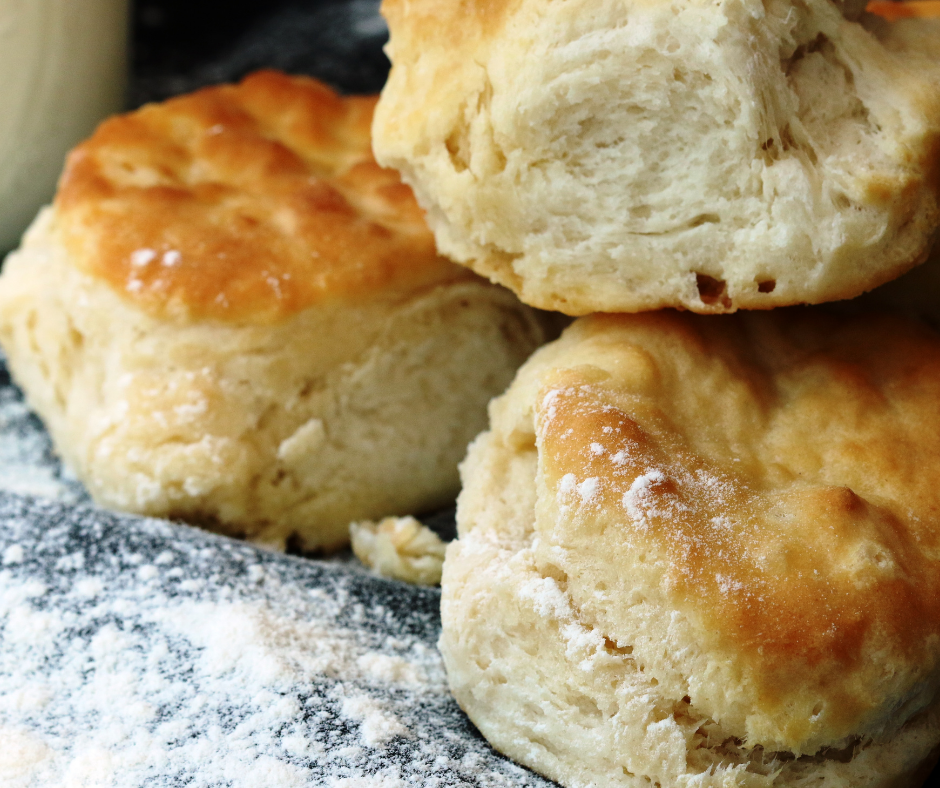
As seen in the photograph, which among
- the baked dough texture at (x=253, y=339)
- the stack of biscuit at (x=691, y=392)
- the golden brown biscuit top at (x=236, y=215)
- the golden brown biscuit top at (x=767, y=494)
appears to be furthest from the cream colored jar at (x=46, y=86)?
the golden brown biscuit top at (x=767, y=494)

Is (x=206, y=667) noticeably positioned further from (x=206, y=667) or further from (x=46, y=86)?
(x=46, y=86)

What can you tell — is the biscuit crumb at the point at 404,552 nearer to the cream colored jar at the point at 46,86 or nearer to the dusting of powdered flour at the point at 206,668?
the dusting of powdered flour at the point at 206,668

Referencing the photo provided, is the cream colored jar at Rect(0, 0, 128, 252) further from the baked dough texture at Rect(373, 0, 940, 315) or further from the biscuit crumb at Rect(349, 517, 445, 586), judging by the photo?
the biscuit crumb at Rect(349, 517, 445, 586)

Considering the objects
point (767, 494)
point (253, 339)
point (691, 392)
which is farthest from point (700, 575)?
point (253, 339)

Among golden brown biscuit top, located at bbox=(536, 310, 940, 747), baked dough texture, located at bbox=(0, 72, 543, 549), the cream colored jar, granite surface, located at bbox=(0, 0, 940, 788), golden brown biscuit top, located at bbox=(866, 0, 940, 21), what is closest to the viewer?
golden brown biscuit top, located at bbox=(536, 310, 940, 747)

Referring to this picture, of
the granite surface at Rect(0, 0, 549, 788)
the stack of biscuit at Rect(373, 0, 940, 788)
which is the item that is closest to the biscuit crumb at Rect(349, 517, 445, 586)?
the granite surface at Rect(0, 0, 549, 788)

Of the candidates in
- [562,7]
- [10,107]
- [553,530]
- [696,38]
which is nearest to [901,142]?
[696,38]

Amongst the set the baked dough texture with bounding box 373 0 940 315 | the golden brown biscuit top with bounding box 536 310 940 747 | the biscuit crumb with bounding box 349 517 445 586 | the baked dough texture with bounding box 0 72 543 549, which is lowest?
the biscuit crumb with bounding box 349 517 445 586

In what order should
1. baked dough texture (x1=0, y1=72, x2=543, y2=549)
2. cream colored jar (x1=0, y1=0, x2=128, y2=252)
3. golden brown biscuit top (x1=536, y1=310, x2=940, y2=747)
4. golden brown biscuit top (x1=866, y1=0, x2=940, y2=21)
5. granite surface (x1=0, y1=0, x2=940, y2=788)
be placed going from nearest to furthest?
golden brown biscuit top (x1=536, y1=310, x2=940, y2=747)
granite surface (x1=0, y1=0, x2=940, y2=788)
baked dough texture (x1=0, y1=72, x2=543, y2=549)
golden brown biscuit top (x1=866, y1=0, x2=940, y2=21)
cream colored jar (x1=0, y1=0, x2=128, y2=252)

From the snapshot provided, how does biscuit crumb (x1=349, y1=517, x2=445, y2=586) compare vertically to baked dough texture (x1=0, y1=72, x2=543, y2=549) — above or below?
below
